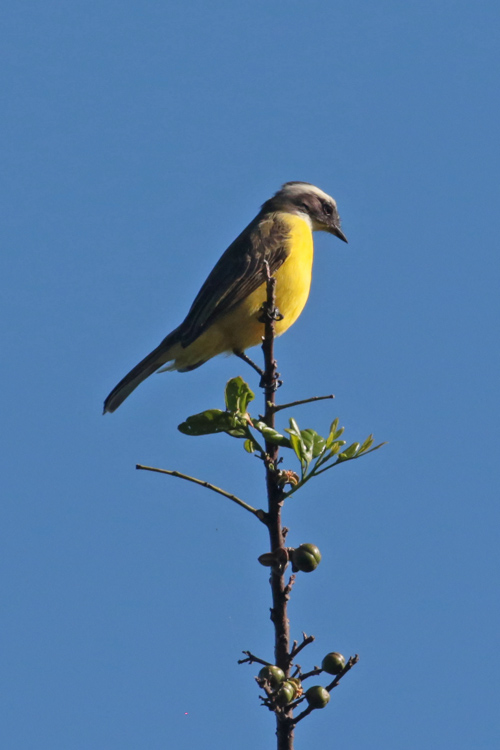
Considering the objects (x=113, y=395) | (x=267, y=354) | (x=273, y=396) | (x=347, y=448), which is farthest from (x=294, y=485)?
(x=113, y=395)

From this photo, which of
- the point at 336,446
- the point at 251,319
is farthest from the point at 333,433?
the point at 251,319

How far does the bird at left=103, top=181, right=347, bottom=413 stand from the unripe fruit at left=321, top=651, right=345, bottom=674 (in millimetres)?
3575

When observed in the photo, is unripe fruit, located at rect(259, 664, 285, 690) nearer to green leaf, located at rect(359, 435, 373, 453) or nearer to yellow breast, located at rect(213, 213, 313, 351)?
green leaf, located at rect(359, 435, 373, 453)

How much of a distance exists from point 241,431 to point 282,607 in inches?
26.9

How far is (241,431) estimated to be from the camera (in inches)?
117

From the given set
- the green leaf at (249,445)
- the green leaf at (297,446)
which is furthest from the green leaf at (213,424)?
the green leaf at (297,446)

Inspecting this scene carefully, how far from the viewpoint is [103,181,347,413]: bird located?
20.8 ft

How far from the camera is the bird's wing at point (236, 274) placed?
6.39m

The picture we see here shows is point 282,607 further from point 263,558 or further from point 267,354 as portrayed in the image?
point 267,354

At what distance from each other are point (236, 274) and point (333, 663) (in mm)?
4263

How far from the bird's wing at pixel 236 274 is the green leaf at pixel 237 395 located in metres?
3.17

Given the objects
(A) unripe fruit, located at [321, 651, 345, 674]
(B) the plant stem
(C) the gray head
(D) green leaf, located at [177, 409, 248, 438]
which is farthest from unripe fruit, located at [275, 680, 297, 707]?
(C) the gray head

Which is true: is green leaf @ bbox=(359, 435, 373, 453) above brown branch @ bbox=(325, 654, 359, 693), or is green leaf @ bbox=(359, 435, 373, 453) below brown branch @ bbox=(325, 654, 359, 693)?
above

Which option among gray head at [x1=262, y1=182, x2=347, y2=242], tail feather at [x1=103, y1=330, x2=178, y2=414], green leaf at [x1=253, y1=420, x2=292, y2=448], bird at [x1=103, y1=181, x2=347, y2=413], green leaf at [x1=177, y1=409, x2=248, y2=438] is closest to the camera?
green leaf at [x1=253, y1=420, x2=292, y2=448]
